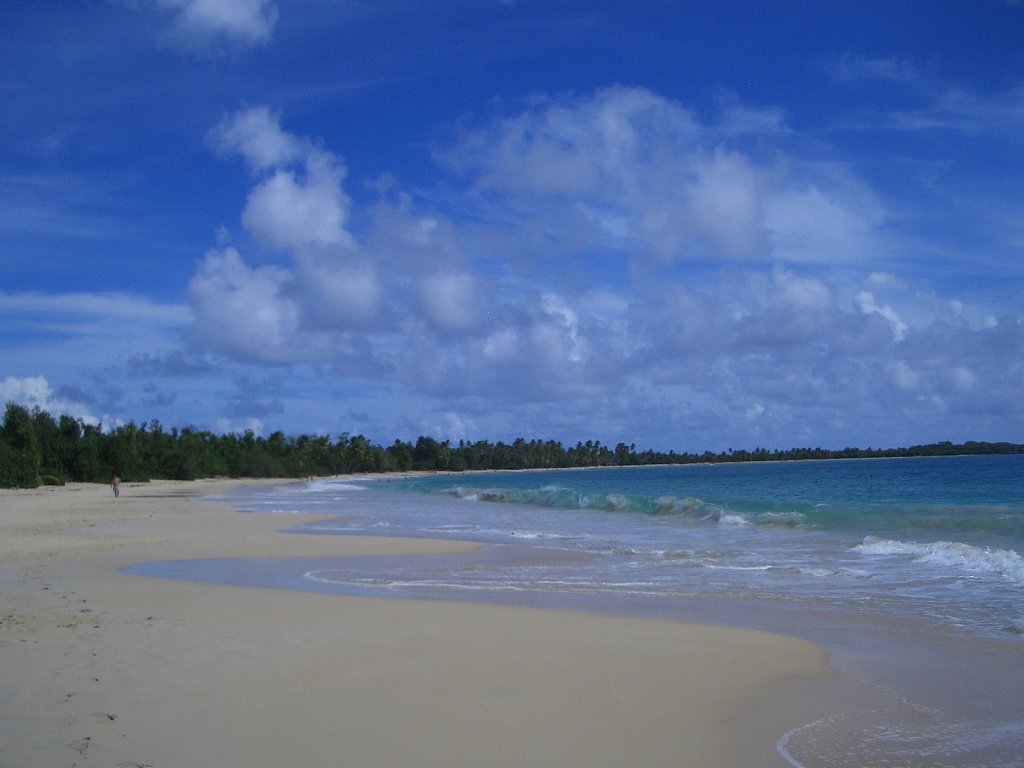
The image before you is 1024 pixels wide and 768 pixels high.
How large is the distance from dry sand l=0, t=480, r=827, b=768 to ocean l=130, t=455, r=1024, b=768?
669mm

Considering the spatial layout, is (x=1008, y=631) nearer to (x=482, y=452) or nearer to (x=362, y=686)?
(x=362, y=686)

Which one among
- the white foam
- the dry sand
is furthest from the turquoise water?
the dry sand

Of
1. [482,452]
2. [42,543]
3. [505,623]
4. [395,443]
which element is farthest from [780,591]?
[482,452]

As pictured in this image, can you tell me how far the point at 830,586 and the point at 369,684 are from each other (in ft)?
28.2

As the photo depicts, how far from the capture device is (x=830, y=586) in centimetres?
1264

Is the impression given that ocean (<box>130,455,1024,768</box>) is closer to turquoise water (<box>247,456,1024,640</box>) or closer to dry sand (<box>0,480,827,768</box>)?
turquoise water (<box>247,456,1024,640</box>)

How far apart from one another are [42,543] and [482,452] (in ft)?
560

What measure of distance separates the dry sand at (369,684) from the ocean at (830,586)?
2.19 ft

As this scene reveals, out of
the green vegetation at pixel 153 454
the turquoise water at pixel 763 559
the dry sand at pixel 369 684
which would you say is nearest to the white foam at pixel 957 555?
the turquoise water at pixel 763 559

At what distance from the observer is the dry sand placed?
5180 millimetres

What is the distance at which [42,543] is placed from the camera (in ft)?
58.9

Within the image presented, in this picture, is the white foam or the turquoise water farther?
the white foam

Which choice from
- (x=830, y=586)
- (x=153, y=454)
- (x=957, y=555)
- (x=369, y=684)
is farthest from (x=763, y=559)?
(x=153, y=454)

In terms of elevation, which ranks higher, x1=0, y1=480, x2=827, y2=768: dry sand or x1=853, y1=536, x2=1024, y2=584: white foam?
x1=0, y1=480, x2=827, y2=768: dry sand
